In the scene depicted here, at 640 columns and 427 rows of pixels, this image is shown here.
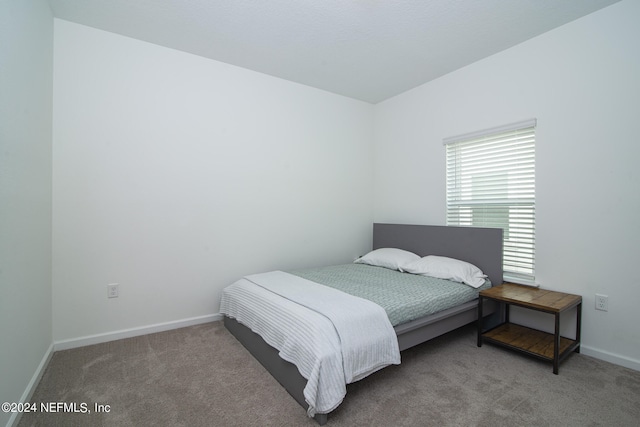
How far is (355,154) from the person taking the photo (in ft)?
13.6

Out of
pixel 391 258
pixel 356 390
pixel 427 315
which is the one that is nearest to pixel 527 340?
pixel 427 315

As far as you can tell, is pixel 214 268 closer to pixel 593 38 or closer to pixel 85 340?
pixel 85 340

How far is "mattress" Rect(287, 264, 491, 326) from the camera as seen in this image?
210 centimetres

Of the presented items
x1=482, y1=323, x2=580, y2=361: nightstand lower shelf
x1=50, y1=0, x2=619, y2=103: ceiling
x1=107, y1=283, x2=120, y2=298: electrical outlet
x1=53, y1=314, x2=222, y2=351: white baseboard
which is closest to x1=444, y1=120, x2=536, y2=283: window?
x1=482, y1=323, x2=580, y2=361: nightstand lower shelf

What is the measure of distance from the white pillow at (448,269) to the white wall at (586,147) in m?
0.53

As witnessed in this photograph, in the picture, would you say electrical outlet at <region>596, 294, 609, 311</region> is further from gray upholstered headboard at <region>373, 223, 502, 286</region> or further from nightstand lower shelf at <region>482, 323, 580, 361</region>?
gray upholstered headboard at <region>373, 223, 502, 286</region>

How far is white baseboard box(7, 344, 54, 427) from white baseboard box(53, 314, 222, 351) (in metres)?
0.10

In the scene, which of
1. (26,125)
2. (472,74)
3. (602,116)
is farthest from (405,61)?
(26,125)

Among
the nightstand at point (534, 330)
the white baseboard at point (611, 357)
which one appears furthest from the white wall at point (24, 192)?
the white baseboard at point (611, 357)

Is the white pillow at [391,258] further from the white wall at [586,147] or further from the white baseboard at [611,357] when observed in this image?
the white baseboard at [611,357]

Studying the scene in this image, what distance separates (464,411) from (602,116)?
2.42 meters

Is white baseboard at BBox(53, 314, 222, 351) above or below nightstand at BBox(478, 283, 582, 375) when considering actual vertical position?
below

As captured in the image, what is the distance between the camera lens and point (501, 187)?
9.59 feet

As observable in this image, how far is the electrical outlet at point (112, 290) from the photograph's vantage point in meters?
2.55
